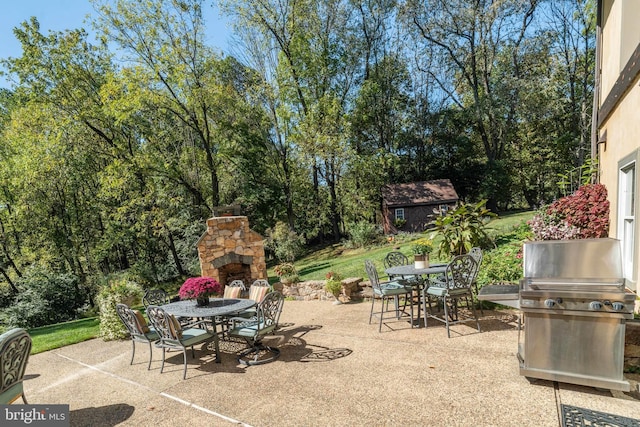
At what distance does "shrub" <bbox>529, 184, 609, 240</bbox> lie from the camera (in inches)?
214

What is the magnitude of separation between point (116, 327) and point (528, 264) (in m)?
6.79

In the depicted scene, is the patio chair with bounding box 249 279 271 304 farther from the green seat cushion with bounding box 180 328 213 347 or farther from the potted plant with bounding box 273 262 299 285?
the potted plant with bounding box 273 262 299 285

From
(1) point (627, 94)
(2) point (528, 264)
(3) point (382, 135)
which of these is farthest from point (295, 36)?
(2) point (528, 264)

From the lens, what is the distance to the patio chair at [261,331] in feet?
14.4

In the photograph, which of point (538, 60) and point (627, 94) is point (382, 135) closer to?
point (538, 60)

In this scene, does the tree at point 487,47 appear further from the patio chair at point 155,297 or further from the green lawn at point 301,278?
the patio chair at point 155,297

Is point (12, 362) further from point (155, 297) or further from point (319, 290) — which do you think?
point (319, 290)

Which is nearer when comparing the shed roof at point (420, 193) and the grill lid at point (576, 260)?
the grill lid at point (576, 260)

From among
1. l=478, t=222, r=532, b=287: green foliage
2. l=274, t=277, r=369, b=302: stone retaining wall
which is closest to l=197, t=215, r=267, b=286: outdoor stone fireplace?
l=274, t=277, r=369, b=302: stone retaining wall

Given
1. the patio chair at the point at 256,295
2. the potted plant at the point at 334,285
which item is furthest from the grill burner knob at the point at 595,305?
the potted plant at the point at 334,285

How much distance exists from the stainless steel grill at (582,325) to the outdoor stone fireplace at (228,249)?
6.36 metres

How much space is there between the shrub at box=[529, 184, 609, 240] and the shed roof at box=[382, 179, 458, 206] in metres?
13.5

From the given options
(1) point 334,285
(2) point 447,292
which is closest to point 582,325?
(2) point 447,292

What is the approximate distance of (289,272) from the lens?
881cm
